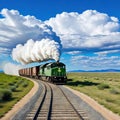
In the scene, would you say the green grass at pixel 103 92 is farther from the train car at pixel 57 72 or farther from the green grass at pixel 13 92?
the green grass at pixel 13 92

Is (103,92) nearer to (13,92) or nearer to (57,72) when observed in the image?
(13,92)

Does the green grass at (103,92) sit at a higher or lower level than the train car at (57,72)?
lower

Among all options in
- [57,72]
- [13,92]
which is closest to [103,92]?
[13,92]

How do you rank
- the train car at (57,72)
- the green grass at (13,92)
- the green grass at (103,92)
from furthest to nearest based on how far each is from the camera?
the train car at (57,72)
the green grass at (103,92)
the green grass at (13,92)

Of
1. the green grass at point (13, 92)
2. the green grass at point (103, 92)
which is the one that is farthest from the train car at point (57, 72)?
the green grass at point (13, 92)

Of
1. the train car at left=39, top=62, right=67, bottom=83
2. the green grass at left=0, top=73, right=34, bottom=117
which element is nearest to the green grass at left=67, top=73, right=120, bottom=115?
the train car at left=39, top=62, right=67, bottom=83

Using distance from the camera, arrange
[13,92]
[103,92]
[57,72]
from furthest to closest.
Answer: [57,72], [103,92], [13,92]

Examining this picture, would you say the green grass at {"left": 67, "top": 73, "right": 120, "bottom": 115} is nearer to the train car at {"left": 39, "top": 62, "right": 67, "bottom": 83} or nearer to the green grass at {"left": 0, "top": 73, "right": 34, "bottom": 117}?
the train car at {"left": 39, "top": 62, "right": 67, "bottom": 83}

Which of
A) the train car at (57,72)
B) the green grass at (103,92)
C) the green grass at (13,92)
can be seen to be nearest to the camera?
the green grass at (13,92)

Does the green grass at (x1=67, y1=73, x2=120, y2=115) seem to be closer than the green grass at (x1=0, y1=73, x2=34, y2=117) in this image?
No

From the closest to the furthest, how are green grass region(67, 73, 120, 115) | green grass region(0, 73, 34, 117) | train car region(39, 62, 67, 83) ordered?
green grass region(0, 73, 34, 117)
green grass region(67, 73, 120, 115)
train car region(39, 62, 67, 83)

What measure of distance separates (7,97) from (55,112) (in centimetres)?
1033

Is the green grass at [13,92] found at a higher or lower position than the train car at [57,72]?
lower

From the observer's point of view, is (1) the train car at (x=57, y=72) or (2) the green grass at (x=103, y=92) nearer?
(2) the green grass at (x=103, y=92)
